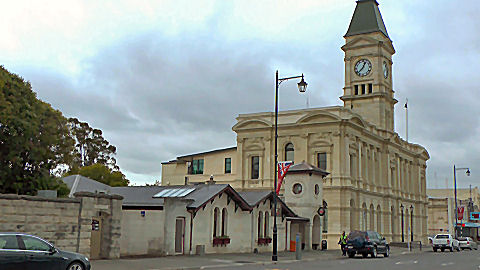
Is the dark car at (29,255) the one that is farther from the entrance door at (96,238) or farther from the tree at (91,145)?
the tree at (91,145)

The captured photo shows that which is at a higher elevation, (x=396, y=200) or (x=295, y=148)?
(x=295, y=148)

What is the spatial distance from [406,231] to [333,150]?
77.4 ft

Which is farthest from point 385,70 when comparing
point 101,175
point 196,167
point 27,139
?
point 27,139

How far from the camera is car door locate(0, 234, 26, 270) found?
571 inches

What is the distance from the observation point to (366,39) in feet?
235

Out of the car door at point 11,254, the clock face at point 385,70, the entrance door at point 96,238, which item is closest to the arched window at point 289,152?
the clock face at point 385,70

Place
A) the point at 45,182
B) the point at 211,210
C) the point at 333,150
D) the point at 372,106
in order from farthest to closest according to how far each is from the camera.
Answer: the point at 372,106 → the point at 333,150 → the point at 211,210 → the point at 45,182

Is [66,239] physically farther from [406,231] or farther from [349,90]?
[406,231]

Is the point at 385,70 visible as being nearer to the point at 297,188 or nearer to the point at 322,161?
the point at 322,161

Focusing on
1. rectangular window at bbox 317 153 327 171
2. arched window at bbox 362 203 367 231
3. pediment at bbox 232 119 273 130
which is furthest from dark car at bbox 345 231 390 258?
→ pediment at bbox 232 119 273 130

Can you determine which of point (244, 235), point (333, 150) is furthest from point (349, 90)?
point (244, 235)

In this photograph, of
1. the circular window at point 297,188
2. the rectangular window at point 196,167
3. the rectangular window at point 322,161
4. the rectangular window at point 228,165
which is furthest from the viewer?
the rectangular window at point 196,167

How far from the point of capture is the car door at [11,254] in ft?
47.6

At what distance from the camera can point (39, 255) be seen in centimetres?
1515
